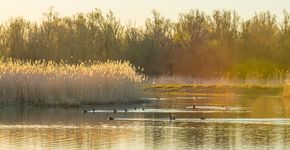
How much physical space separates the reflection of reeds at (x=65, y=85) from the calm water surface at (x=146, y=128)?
1.04 metres

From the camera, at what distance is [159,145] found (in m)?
21.0

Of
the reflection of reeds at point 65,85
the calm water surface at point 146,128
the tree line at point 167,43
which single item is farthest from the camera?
the tree line at point 167,43

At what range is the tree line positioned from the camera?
70.1m

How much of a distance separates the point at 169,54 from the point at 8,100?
38.9 m

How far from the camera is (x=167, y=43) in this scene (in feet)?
240

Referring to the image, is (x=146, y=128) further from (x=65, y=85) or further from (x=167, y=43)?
(x=167, y=43)

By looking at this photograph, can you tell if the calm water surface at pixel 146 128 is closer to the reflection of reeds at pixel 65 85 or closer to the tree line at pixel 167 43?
the reflection of reeds at pixel 65 85

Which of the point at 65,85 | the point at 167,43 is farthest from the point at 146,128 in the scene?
the point at 167,43

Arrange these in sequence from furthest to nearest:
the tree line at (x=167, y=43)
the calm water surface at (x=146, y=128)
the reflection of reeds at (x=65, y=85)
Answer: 1. the tree line at (x=167, y=43)
2. the reflection of reeds at (x=65, y=85)
3. the calm water surface at (x=146, y=128)

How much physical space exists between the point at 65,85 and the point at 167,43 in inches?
1487

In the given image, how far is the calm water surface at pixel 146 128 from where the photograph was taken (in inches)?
838

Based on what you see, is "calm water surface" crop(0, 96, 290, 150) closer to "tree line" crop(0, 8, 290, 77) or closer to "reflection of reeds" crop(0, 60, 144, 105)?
"reflection of reeds" crop(0, 60, 144, 105)

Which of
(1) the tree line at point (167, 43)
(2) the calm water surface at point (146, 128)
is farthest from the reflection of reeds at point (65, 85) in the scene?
(1) the tree line at point (167, 43)

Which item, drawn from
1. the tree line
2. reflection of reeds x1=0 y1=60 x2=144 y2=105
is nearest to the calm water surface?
reflection of reeds x1=0 y1=60 x2=144 y2=105
